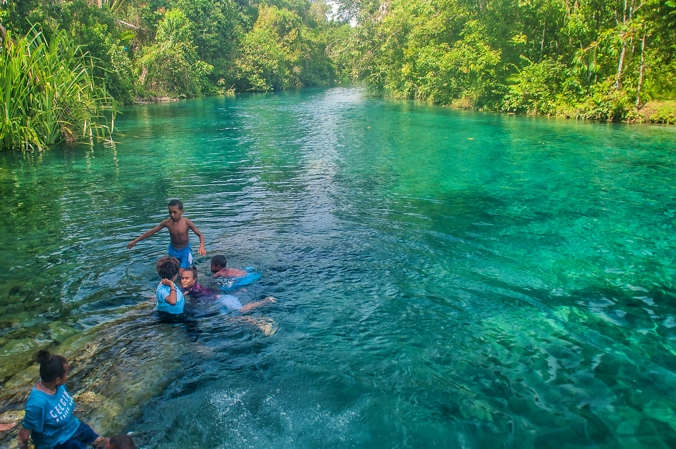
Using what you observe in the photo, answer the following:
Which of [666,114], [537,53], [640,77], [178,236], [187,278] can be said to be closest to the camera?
[187,278]

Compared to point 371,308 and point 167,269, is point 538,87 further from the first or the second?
point 167,269

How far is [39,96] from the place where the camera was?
18.6 meters

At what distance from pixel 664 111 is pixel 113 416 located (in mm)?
28313

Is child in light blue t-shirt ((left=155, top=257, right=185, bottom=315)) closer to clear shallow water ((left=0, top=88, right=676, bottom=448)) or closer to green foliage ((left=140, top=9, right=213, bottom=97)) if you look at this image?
clear shallow water ((left=0, top=88, right=676, bottom=448))

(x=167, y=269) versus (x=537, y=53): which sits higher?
(x=537, y=53)

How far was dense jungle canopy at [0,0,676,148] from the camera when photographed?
20.4 metres

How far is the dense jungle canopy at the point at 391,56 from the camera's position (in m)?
20.4

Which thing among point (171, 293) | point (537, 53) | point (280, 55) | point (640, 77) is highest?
point (280, 55)

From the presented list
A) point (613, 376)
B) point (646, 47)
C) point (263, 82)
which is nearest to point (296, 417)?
point (613, 376)

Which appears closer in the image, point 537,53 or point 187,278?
point 187,278

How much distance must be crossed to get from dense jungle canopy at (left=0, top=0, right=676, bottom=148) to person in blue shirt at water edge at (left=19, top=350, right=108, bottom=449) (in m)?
17.3

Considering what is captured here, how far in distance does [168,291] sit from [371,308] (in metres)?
2.86

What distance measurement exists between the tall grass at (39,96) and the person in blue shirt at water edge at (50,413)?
17291 mm

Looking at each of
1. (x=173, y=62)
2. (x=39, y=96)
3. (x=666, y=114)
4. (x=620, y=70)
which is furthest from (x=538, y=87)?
(x=173, y=62)
